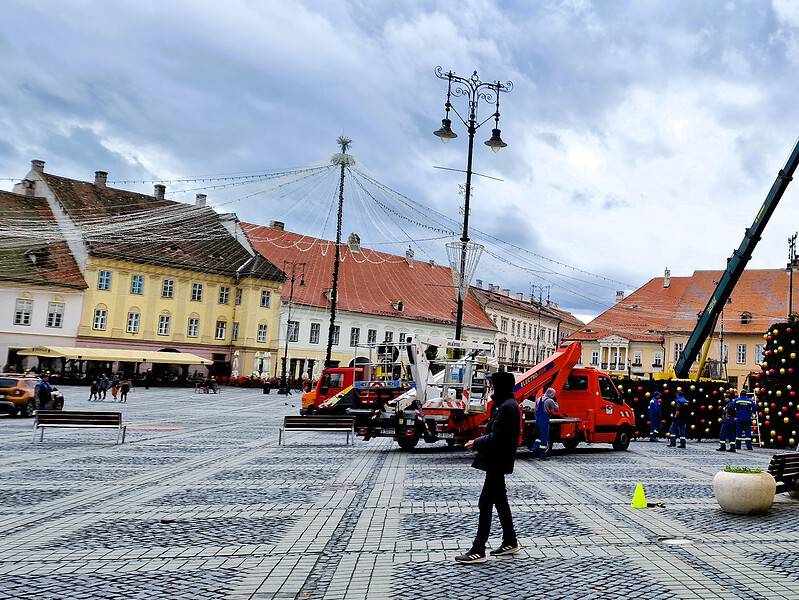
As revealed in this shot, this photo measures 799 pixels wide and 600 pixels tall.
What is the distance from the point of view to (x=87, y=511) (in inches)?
352

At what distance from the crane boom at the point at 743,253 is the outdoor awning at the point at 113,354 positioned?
39.3 m

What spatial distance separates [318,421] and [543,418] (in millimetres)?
5867

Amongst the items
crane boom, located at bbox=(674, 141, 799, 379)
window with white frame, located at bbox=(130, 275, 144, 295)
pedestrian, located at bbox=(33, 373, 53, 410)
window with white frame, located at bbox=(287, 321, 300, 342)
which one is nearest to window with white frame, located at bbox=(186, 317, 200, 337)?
window with white frame, located at bbox=(130, 275, 144, 295)

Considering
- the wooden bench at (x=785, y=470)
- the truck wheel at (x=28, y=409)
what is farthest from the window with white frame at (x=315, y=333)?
the wooden bench at (x=785, y=470)

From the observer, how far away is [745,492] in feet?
31.0

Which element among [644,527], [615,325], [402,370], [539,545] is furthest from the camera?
[615,325]

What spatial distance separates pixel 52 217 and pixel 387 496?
172 feet

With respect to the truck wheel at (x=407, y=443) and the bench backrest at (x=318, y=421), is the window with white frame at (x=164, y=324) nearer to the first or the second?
the bench backrest at (x=318, y=421)

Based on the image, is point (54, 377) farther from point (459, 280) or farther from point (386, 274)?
point (459, 280)

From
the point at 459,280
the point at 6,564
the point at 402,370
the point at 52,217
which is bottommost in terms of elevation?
the point at 6,564

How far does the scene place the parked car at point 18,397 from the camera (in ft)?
84.3

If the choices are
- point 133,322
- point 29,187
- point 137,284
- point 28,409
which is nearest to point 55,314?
point 133,322

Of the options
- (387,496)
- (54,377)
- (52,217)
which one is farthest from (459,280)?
(52,217)

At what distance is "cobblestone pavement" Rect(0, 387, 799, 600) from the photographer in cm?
609
